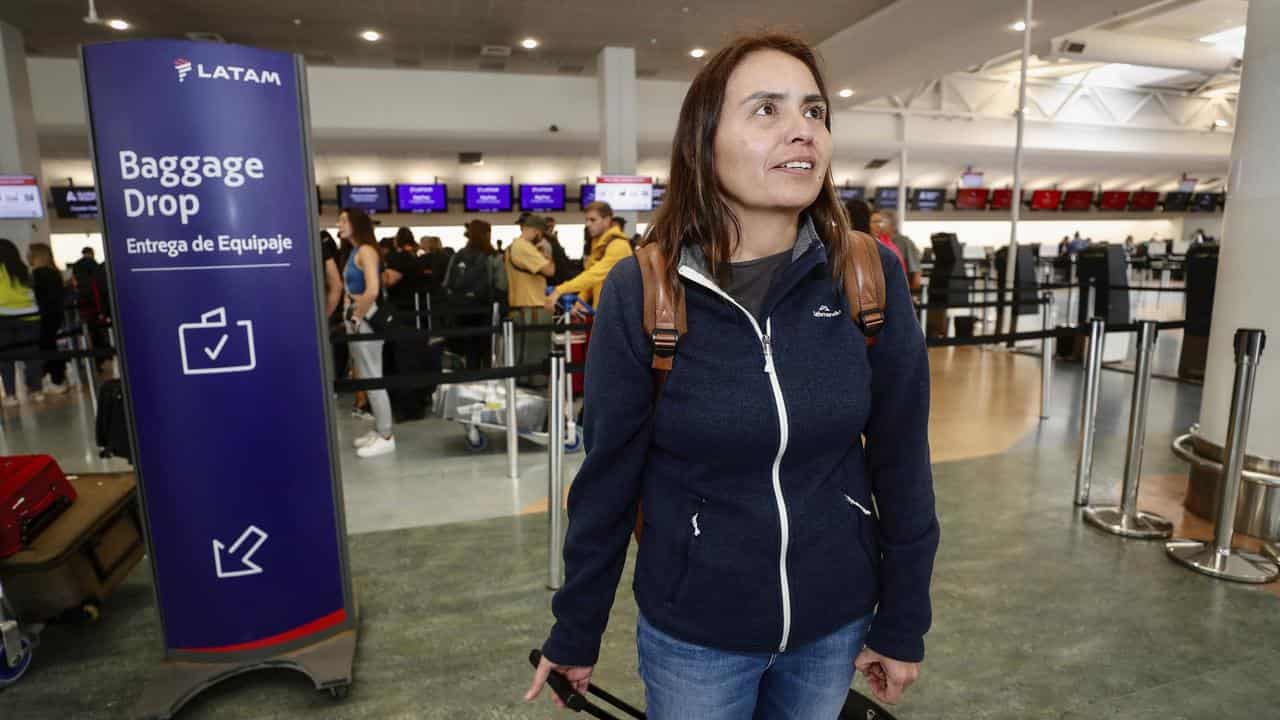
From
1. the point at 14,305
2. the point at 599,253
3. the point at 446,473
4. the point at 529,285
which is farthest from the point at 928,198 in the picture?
the point at 14,305

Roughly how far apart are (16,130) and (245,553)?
11.9 meters

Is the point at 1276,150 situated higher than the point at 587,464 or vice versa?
the point at 1276,150

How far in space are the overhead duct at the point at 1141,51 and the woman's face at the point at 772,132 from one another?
12350 millimetres

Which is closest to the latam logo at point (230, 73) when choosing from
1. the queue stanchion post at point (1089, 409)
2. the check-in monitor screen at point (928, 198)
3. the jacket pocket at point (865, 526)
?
the jacket pocket at point (865, 526)

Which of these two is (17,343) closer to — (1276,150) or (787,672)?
(787,672)

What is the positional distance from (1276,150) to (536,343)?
18.0 ft

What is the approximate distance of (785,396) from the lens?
1175 millimetres

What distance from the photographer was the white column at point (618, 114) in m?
12.6

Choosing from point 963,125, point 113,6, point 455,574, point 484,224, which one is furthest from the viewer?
point 963,125

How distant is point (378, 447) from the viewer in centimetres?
562

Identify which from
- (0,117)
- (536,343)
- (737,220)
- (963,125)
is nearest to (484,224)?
(536,343)

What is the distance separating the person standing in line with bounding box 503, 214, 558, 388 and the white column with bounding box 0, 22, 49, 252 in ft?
26.6

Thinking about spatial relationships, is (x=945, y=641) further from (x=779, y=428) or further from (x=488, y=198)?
(x=488, y=198)

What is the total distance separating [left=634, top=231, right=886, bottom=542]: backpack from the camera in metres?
1.19
